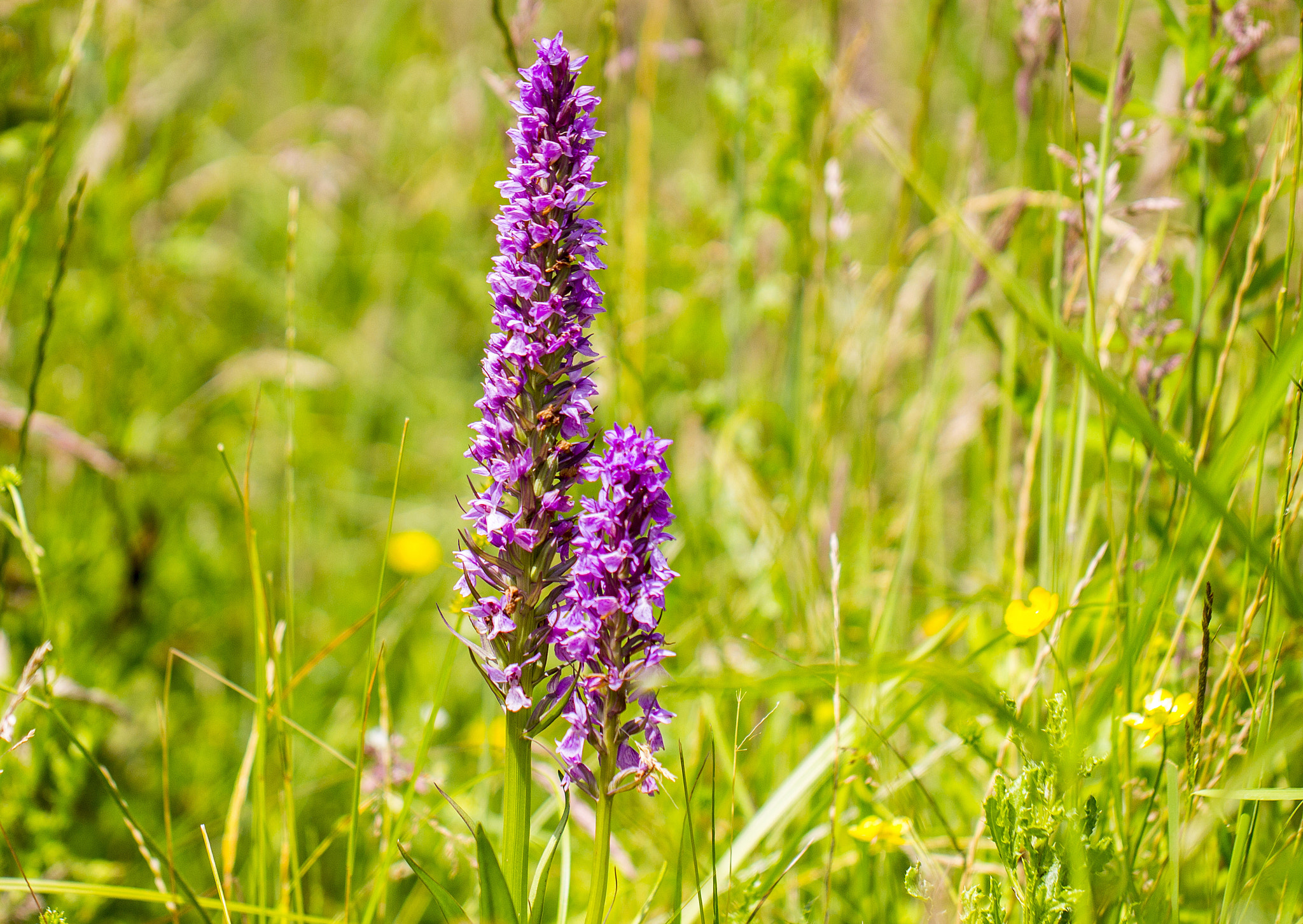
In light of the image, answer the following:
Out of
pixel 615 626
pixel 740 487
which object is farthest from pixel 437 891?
pixel 740 487

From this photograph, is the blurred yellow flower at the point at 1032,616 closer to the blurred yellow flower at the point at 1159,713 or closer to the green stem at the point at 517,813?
the blurred yellow flower at the point at 1159,713

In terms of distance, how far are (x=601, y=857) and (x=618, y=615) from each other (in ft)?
1.21

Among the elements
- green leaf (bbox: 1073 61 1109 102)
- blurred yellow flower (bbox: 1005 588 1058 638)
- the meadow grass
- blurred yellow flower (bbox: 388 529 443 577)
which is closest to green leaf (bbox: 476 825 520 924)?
the meadow grass

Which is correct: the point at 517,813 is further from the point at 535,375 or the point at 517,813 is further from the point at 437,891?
the point at 535,375

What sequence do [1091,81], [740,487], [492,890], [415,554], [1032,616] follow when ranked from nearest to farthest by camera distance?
[492,890]
[1032,616]
[1091,81]
[740,487]
[415,554]

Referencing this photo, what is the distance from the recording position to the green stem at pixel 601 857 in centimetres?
128

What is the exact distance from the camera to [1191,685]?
86.4 inches

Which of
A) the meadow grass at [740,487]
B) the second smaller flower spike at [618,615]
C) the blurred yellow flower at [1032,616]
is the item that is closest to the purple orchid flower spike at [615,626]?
the second smaller flower spike at [618,615]

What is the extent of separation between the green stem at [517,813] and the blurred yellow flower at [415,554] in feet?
7.83

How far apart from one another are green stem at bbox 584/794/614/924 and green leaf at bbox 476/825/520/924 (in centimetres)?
12

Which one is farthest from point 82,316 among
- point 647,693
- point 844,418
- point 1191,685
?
point 1191,685

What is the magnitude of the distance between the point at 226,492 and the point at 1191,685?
3727 millimetres

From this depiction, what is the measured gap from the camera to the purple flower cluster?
4.14ft

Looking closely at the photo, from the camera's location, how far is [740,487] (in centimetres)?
296
